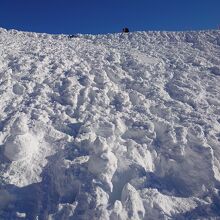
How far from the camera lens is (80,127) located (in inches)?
395

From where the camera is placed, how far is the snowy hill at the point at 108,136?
26.3ft

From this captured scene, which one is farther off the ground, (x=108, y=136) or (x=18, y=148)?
(x=108, y=136)

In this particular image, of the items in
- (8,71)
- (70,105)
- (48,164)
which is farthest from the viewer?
(8,71)

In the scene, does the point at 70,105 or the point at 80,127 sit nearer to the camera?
the point at 80,127

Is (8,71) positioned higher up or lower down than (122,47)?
lower down

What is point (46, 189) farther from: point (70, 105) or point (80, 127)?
point (70, 105)

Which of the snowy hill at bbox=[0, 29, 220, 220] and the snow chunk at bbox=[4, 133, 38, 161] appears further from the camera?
the snow chunk at bbox=[4, 133, 38, 161]

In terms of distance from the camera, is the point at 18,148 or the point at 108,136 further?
the point at 108,136

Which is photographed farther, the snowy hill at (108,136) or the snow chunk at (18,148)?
the snow chunk at (18,148)

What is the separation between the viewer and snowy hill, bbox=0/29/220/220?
803cm

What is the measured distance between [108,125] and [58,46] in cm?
737

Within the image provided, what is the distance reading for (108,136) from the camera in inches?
383

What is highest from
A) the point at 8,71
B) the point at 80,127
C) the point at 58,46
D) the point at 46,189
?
the point at 58,46

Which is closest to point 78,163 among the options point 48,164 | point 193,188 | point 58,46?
point 48,164
